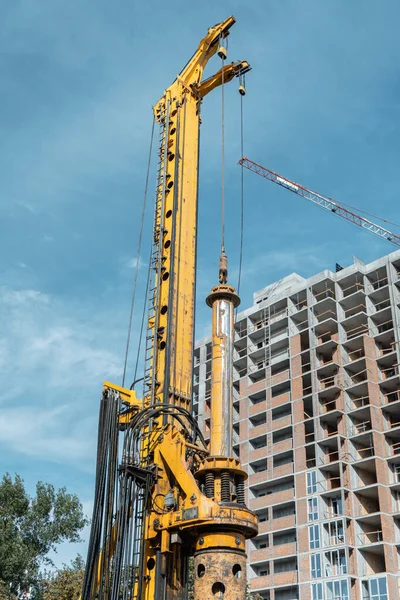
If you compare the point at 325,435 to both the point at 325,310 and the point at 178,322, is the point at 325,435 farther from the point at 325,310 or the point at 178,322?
the point at 178,322

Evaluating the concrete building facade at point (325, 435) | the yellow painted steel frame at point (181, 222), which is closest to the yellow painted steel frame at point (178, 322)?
the yellow painted steel frame at point (181, 222)

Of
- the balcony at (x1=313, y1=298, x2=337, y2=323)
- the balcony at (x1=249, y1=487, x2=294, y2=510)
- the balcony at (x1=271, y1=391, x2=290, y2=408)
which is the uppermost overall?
the balcony at (x1=313, y1=298, x2=337, y2=323)

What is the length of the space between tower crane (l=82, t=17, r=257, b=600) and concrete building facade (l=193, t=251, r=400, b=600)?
37847mm

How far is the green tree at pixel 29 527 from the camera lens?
140 ft

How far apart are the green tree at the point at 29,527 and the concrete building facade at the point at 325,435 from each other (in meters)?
20.6

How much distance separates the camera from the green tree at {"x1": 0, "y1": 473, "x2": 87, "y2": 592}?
42.6m

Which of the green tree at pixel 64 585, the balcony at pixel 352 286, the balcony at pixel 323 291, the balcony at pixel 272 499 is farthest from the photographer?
the balcony at pixel 323 291

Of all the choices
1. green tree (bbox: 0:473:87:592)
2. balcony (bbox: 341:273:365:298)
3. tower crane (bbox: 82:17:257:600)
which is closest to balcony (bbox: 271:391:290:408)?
balcony (bbox: 341:273:365:298)

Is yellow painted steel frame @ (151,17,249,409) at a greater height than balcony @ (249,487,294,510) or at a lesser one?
lesser

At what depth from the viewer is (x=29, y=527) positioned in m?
44.8

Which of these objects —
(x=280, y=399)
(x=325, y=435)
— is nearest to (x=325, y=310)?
(x=280, y=399)

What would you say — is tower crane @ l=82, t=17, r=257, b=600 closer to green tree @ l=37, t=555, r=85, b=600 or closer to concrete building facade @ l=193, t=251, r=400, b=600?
green tree @ l=37, t=555, r=85, b=600

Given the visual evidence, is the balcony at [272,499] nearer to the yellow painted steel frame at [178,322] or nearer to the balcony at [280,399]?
the balcony at [280,399]

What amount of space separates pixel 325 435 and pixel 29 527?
26.7m
